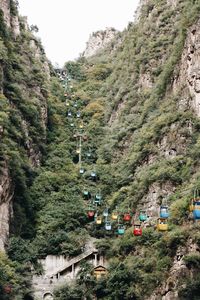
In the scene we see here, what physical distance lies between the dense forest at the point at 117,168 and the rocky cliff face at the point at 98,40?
31998 millimetres

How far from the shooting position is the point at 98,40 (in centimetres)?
9756

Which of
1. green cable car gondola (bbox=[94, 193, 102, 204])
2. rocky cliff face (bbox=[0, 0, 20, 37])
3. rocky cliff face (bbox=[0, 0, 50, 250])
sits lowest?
green cable car gondola (bbox=[94, 193, 102, 204])

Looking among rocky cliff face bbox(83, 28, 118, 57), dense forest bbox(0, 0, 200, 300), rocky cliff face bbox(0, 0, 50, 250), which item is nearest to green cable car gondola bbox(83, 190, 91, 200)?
dense forest bbox(0, 0, 200, 300)

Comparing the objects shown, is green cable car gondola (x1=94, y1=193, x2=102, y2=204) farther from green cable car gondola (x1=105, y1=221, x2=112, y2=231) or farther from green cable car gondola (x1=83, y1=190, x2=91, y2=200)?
green cable car gondola (x1=105, y1=221, x2=112, y2=231)

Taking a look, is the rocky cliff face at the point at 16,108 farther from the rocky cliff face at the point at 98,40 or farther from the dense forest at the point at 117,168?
the rocky cliff face at the point at 98,40

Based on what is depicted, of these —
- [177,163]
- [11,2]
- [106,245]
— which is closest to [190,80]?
[177,163]

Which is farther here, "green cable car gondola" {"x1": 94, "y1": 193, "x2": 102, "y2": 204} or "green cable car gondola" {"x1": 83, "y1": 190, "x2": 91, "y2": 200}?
"green cable car gondola" {"x1": 83, "y1": 190, "x2": 91, "y2": 200}

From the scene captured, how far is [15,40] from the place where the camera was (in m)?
56.8

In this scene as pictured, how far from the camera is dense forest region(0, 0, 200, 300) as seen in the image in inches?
1246

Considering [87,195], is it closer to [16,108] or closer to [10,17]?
[16,108]

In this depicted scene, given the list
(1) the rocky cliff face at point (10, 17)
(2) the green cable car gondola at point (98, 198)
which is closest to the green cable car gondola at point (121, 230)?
(2) the green cable car gondola at point (98, 198)

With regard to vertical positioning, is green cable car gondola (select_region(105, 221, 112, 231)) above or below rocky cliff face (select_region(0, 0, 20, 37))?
below

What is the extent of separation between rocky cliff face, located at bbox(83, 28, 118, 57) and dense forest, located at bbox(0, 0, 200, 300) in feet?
105

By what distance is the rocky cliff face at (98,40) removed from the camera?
95.5 metres
